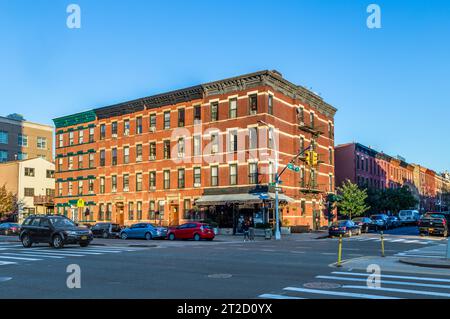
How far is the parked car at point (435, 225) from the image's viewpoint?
117ft

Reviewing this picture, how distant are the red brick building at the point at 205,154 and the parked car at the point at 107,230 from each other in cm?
839

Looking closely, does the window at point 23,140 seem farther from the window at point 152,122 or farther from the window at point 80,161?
the window at point 152,122

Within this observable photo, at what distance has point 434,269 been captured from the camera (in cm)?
1473

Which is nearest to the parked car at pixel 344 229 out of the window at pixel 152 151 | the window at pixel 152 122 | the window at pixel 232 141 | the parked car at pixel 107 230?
the window at pixel 232 141

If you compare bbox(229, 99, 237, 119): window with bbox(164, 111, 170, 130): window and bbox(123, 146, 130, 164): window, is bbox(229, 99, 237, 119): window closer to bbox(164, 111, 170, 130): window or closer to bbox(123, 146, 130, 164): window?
bbox(164, 111, 170, 130): window

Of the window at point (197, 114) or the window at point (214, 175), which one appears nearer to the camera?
the window at point (214, 175)

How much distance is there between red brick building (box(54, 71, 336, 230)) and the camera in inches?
1677

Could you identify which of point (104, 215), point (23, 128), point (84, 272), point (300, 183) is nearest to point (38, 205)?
point (104, 215)

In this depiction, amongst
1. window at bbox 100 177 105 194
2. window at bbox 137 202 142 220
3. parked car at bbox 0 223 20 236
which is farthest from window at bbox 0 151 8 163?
window at bbox 137 202 142 220

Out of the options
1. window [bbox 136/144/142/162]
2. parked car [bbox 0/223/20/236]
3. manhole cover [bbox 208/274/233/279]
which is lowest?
parked car [bbox 0/223/20/236]

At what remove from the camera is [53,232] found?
24.5 metres

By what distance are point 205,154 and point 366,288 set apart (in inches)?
1408

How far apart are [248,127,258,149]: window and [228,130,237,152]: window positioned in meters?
1.72
